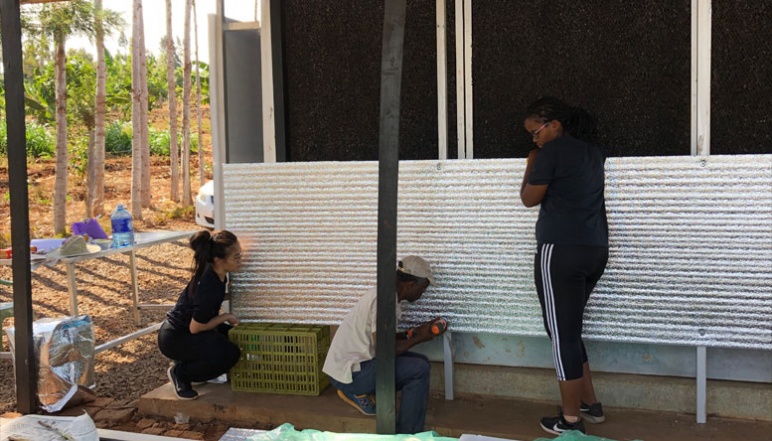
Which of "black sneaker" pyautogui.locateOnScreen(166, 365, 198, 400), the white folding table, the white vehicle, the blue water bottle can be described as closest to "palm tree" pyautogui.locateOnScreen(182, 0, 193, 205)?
the white vehicle

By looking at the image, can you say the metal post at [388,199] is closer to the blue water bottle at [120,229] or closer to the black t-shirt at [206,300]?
the black t-shirt at [206,300]

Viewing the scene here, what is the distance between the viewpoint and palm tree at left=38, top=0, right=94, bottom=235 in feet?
44.8

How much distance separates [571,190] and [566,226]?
18cm

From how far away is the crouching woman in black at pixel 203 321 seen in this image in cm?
444

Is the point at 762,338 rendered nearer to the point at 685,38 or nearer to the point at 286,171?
the point at 685,38

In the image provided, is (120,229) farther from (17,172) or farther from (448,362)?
(448,362)

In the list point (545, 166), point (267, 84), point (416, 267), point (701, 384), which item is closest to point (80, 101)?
point (267, 84)

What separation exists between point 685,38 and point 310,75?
228 centimetres

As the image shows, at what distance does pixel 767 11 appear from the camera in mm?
3996

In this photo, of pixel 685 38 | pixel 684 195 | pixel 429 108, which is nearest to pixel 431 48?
pixel 429 108

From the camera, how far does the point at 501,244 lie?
165 inches

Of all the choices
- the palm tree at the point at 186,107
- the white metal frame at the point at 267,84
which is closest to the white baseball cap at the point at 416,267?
the white metal frame at the point at 267,84

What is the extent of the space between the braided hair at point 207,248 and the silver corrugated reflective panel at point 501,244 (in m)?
0.22

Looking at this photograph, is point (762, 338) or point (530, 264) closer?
point (762, 338)
